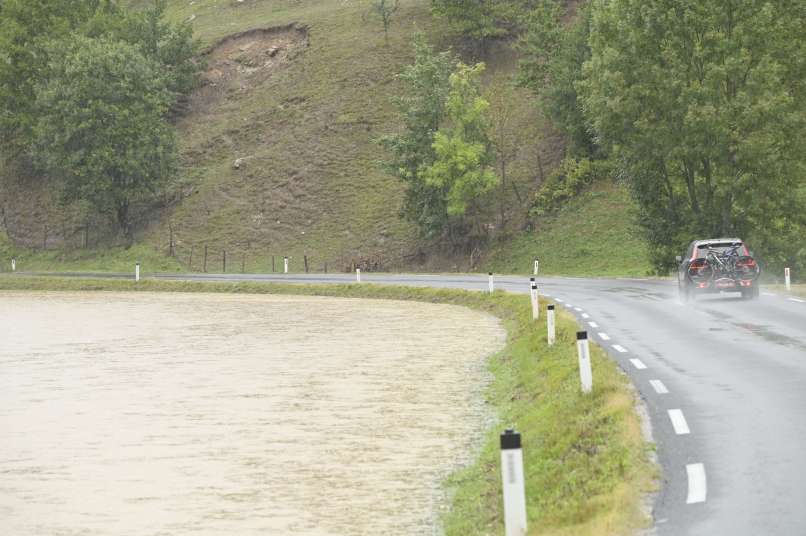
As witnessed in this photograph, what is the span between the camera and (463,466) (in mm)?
13641

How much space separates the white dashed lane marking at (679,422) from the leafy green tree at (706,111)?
28347 millimetres

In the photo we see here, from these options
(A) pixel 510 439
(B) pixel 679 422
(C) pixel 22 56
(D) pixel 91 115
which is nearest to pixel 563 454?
(B) pixel 679 422

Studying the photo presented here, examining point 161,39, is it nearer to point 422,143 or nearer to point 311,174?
point 311,174

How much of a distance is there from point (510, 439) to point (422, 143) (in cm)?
5459

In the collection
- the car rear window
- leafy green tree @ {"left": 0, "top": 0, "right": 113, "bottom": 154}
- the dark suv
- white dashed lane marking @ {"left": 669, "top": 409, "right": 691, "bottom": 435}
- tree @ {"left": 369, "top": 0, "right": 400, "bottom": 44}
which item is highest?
tree @ {"left": 369, "top": 0, "right": 400, "bottom": 44}

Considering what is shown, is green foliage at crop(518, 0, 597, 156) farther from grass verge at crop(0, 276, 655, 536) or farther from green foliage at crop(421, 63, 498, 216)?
grass verge at crop(0, 276, 655, 536)

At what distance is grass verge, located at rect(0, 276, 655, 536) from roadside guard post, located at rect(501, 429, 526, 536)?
0.79 metres

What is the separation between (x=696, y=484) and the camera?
997 cm

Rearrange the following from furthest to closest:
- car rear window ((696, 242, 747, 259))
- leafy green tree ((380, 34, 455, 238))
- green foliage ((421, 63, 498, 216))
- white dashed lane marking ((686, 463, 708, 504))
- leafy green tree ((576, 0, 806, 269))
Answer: leafy green tree ((380, 34, 455, 238)) → green foliage ((421, 63, 498, 216)) → leafy green tree ((576, 0, 806, 269)) → car rear window ((696, 242, 747, 259)) → white dashed lane marking ((686, 463, 708, 504))

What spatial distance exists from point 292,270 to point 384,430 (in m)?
52.6

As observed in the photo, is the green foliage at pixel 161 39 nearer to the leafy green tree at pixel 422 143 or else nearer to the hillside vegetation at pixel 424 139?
the hillside vegetation at pixel 424 139

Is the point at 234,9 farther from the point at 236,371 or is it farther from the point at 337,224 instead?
the point at 236,371

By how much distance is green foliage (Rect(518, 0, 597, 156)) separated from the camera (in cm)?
6303

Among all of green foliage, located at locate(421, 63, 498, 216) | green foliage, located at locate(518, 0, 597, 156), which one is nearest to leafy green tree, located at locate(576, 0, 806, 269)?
green foliage, located at locate(421, 63, 498, 216)
